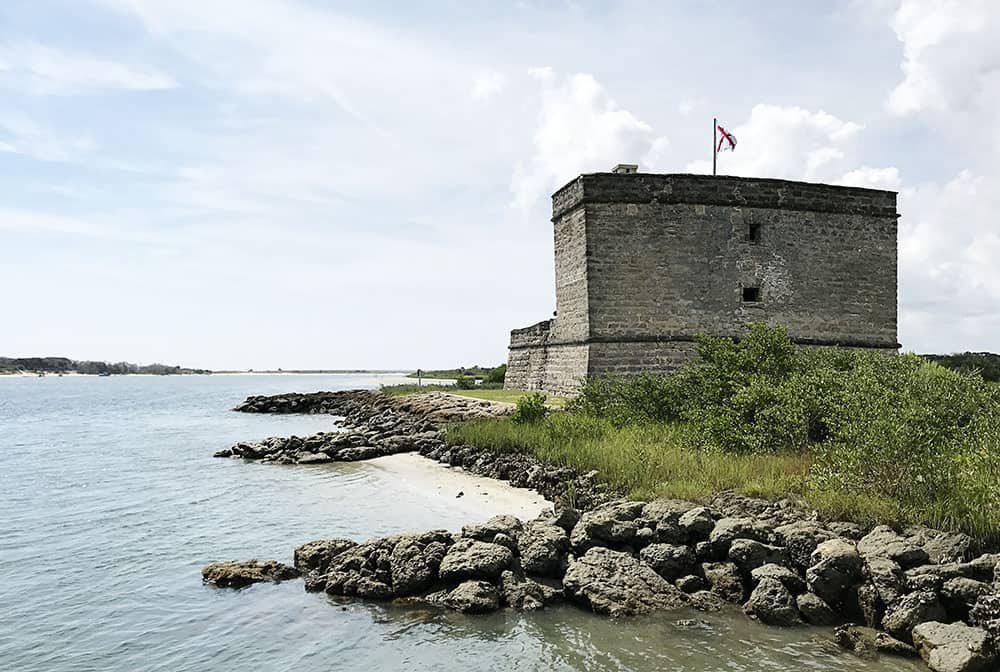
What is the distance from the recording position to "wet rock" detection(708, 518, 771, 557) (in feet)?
32.7

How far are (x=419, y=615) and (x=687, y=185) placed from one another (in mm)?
17275

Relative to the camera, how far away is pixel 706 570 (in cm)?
984

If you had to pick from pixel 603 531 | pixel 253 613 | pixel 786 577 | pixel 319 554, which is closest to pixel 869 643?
pixel 786 577

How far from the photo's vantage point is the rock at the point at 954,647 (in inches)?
284

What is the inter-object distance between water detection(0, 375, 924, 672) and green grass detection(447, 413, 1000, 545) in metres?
2.14

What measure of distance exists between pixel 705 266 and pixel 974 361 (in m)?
14.2

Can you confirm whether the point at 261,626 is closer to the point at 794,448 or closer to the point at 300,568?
the point at 300,568

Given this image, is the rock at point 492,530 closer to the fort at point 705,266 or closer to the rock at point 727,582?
the rock at point 727,582

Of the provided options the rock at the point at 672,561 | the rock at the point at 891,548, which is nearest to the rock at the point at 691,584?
the rock at the point at 672,561

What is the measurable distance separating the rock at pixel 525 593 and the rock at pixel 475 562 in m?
0.21

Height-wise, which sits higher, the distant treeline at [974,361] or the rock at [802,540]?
the distant treeline at [974,361]

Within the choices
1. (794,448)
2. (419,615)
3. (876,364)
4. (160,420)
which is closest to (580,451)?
(794,448)

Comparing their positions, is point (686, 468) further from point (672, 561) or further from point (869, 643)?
point (869, 643)

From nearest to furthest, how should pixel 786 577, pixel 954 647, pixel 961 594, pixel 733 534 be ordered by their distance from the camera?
pixel 954 647 → pixel 961 594 → pixel 786 577 → pixel 733 534
